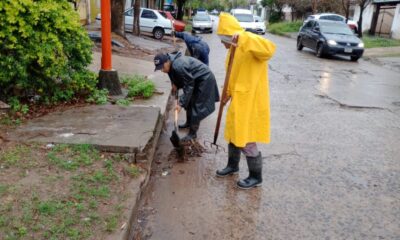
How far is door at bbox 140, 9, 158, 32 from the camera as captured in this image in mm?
21016

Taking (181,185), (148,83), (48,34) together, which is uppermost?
(48,34)

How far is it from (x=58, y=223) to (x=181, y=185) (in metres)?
1.54

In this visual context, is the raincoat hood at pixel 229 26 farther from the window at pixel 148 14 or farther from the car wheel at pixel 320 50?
the window at pixel 148 14

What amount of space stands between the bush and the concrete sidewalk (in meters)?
0.59

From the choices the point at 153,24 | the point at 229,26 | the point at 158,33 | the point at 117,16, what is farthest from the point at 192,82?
the point at 153,24

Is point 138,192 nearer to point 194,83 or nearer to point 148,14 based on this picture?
point 194,83

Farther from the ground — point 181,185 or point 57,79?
point 57,79

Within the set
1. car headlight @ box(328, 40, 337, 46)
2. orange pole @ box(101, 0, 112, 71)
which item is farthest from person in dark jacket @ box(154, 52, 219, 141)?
car headlight @ box(328, 40, 337, 46)

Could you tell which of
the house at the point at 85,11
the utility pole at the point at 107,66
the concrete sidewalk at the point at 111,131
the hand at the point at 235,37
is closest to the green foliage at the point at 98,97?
the utility pole at the point at 107,66

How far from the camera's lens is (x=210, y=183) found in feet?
14.0

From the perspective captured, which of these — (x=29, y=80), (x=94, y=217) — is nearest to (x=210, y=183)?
(x=94, y=217)

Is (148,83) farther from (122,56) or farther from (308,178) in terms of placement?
(122,56)

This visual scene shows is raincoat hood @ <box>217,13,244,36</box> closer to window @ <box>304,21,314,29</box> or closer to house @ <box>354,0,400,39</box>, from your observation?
window @ <box>304,21,314,29</box>

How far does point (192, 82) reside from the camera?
14.9 ft
